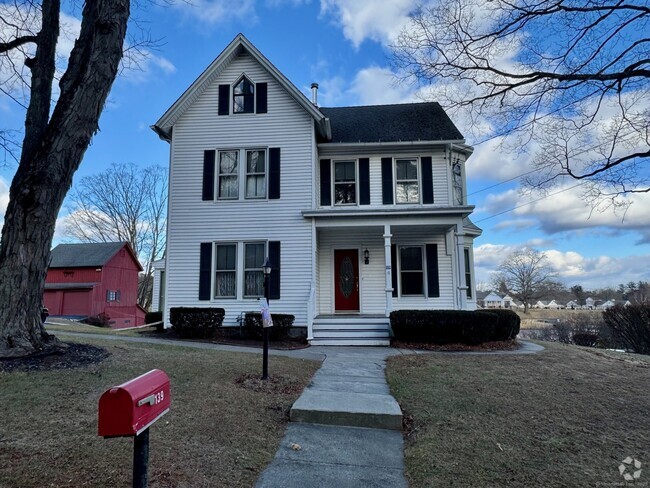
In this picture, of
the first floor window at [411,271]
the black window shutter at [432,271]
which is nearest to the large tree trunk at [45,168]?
the first floor window at [411,271]

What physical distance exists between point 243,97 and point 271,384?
31.8 feet

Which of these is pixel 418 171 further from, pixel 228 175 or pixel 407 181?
pixel 228 175

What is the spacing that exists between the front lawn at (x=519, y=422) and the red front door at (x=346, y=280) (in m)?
5.31

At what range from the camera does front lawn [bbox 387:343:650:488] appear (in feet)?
11.2

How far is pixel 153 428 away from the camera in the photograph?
3.72 metres

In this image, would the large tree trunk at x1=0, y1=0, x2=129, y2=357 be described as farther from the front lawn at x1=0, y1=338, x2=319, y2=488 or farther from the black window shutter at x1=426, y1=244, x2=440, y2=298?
the black window shutter at x1=426, y1=244, x2=440, y2=298

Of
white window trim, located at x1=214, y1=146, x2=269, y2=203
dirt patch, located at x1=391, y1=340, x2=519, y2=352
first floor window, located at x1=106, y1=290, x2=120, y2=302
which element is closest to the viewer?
dirt patch, located at x1=391, y1=340, x2=519, y2=352

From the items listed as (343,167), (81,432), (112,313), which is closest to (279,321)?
(343,167)

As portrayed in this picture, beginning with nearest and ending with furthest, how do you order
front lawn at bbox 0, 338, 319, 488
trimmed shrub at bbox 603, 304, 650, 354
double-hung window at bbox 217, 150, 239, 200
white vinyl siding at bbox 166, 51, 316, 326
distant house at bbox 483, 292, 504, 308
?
1. front lawn at bbox 0, 338, 319, 488
2. white vinyl siding at bbox 166, 51, 316, 326
3. double-hung window at bbox 217, 150, 239, 200
4. trimmed shrub at bbox 603, 304, 650, 354
5. distant house at bbox 483, 292, 504, 308

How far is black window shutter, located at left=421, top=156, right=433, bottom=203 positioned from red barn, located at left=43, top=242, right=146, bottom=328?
70.4 feet

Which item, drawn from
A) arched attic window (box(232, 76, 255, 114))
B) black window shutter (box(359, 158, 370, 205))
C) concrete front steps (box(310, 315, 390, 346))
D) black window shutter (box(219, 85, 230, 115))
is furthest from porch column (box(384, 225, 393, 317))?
black window shutter (box(219, 85, 230, 115))

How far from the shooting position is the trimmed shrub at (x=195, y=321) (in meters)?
10.8

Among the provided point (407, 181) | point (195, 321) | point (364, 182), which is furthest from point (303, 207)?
point (195, 321)

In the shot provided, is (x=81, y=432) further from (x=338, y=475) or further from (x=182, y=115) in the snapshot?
(x=182, y=115)
